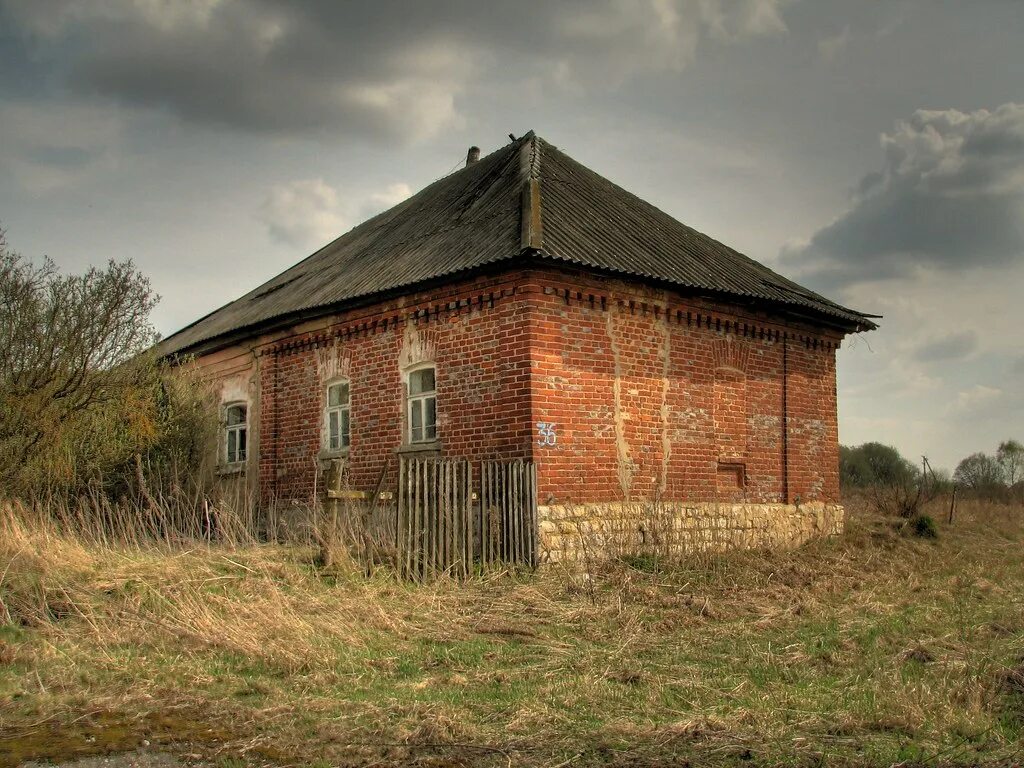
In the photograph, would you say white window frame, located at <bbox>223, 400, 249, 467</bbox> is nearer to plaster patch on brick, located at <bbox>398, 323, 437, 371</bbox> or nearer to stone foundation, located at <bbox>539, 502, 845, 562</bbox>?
plaster patch on brick, located at <bbox>398, 323, 437, 371</bbox>

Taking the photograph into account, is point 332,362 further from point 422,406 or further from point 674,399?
point 674,399

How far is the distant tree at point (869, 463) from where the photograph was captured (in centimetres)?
4469

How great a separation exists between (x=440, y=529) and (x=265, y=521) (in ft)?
20.3

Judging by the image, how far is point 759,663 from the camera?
704 cm

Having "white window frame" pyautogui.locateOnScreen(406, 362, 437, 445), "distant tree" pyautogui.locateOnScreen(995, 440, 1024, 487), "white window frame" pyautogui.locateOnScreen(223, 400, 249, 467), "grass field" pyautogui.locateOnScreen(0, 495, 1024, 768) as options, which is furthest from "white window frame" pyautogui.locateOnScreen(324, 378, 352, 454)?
"distant tree" pyautogui.locateOnScreen(995, 440, 1024, 487)

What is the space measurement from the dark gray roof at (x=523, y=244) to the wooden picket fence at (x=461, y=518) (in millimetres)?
2829

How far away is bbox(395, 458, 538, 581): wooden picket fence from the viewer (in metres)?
10.7

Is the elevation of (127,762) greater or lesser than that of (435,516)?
lesser

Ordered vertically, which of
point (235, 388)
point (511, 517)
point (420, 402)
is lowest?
point (511, 517)

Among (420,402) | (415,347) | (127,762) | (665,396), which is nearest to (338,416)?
(420,402)

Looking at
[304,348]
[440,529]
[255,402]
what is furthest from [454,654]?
[255,402]

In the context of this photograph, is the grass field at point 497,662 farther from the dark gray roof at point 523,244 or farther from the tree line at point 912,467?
the tree line at point 912,467

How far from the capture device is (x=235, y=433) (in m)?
17.8

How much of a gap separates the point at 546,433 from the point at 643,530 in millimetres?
1812
